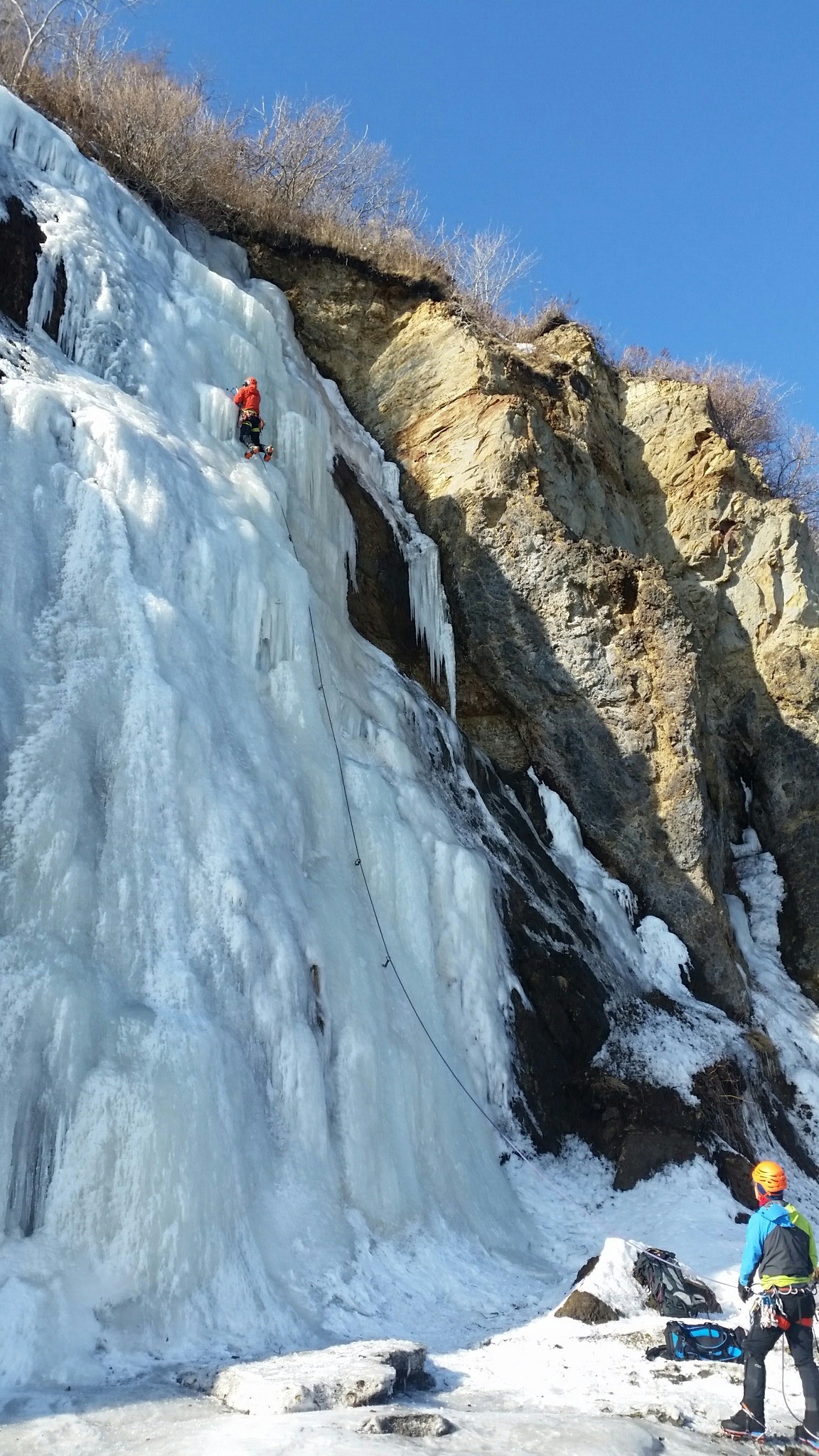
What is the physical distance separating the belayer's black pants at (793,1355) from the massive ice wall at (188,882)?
7.47 feet

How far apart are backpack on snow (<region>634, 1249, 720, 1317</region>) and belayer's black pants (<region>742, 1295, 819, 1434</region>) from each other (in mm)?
1840

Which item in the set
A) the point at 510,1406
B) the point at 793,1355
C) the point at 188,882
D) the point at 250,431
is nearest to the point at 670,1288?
the point at 793,1355

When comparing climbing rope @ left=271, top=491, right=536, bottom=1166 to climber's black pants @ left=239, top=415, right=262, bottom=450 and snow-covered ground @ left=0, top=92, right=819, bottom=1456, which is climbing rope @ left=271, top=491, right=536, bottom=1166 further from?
climber's black pants @ left=239, top=415, right=262, bottom=450

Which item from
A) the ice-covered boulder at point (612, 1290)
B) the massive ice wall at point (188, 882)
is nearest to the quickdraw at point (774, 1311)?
the ice-covered boulder at point (612, 1290)

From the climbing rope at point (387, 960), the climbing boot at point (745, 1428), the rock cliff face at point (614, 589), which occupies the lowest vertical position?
the climbing boot at point (745, 1428)

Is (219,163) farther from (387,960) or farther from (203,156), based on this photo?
(387,960)

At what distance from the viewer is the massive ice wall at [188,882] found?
5312 millimetres

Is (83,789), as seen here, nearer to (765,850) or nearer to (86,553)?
(86,553)

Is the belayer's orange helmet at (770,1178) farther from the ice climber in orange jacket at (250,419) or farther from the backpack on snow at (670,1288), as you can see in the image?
the ice climber in orange jacket at (250,419)

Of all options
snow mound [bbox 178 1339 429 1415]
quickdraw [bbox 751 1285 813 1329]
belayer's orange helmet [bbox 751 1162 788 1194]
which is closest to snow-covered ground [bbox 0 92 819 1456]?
snow mound [bbox 178 1339 429 1415]

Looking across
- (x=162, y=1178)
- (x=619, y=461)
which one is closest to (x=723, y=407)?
(x=619, y=461)

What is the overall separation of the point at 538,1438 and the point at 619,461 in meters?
15.8

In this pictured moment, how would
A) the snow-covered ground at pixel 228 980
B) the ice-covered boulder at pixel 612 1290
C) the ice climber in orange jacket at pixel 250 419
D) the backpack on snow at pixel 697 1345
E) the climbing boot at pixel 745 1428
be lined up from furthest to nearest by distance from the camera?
the ice climber in orange jacket at pixel 250 419 < the ice-covered boulder at pixel 612 1290 < the backpack on snow at pixel 697 1345 < the snow-covered ground at pixel 228 980 < the climbing boot at pixel 745 1428

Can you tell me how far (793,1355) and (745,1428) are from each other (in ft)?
1.24
